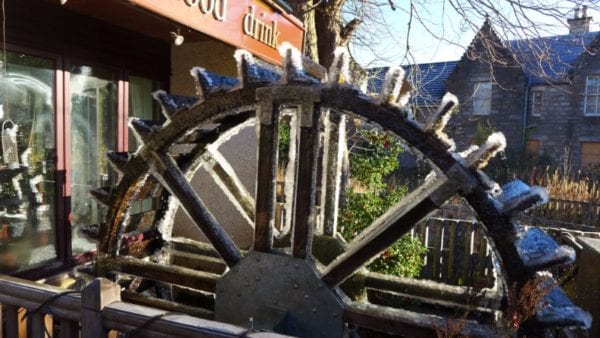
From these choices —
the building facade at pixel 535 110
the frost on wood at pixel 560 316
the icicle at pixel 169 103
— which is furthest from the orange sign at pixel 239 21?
the building facade at pixel 535 110

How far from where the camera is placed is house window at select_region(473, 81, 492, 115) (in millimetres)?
22609

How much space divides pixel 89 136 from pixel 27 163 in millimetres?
788

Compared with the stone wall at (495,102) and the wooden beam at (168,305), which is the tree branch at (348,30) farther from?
the stone wall at (495,102)

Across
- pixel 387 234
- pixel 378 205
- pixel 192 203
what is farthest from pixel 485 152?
pixel 378 205

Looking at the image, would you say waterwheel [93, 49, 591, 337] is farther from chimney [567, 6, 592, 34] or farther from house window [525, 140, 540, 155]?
house window [525, 140, 540, 155]

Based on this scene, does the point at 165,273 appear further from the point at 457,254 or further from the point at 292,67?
the point at 457,254

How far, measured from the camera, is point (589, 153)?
20.9m

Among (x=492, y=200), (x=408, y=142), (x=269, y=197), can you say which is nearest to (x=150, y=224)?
(x=269, y=197)

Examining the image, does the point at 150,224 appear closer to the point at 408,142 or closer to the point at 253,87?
the point at 253,87

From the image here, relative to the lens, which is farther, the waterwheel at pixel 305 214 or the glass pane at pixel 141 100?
the glass pane at pixel 141 100

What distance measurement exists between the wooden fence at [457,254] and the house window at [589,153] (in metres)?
17.2

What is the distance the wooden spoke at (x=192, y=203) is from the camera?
3426 millimetres

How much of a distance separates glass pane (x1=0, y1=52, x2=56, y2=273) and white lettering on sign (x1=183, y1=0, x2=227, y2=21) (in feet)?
5.42

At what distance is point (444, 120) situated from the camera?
2.72m
